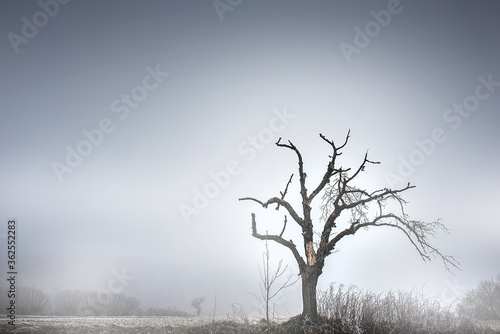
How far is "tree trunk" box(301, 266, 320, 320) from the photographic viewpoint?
9.27 meters

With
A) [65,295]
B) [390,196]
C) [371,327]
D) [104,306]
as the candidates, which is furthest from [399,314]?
[65,295]

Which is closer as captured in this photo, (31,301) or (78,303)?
(31,301)

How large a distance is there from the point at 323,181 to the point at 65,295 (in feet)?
145

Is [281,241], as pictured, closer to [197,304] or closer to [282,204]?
[282,204]

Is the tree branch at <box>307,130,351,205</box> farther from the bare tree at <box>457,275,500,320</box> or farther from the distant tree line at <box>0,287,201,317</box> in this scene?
the bare tree at <box>457,275,500,320</box>

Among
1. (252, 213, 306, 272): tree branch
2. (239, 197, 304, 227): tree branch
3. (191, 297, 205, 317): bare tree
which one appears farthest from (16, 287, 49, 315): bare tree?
(239, 197, 304, 227): tree branch

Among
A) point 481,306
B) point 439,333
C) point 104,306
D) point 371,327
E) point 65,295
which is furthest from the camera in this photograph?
point 481,306

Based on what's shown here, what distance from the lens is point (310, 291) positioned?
9.58 metres

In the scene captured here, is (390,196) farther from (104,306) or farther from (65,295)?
(65,295)

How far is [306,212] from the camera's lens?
35.5ft

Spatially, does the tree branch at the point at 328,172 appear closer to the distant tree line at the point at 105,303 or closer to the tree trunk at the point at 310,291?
the tree trunk at the point at 310,291

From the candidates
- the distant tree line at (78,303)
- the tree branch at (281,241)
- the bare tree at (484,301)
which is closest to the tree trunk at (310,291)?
the tree branch at (281,241)

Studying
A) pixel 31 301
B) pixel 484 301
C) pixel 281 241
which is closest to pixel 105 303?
pixel 31 301

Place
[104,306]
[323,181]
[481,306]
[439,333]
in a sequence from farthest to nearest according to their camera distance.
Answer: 1. [481,306]
2. [104,306]
3. [323,181]
4. [439,333]
